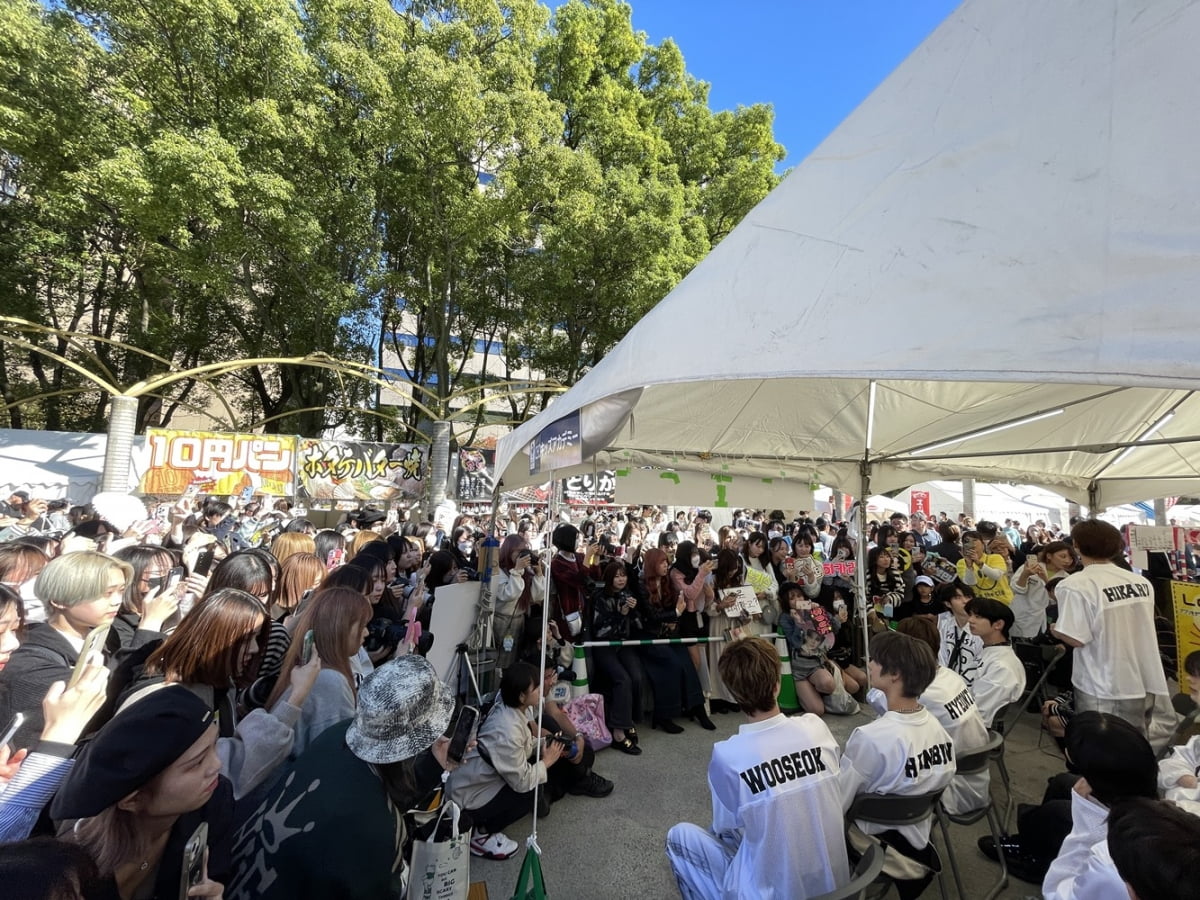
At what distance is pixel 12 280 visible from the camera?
46.2ft

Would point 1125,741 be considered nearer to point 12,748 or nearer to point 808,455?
point 12,748

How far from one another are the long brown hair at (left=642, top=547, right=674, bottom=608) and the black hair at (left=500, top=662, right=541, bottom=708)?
249 cm

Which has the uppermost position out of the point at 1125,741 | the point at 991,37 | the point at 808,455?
the point at 991,37

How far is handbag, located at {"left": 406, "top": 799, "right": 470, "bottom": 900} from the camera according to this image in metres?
1.79

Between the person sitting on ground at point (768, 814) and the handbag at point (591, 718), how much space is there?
2156mm

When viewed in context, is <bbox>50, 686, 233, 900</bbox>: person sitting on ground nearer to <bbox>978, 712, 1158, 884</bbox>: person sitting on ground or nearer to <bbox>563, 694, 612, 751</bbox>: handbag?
<bbox>978, 712, 1158, 884</bbox>: person sitting on ground

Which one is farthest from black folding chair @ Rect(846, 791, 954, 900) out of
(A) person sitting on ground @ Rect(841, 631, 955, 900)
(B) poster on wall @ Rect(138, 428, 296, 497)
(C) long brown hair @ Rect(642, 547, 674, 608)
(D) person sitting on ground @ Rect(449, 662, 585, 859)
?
(B) poster on wall @ Rect(138, 428, 296, 497)

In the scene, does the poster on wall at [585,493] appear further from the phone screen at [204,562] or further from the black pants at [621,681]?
the phone screen at [204,562]

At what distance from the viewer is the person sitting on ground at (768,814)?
185 cm

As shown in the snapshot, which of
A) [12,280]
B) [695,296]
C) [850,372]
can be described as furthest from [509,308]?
[850,372]

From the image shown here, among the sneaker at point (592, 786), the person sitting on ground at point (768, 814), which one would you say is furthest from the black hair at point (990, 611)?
the sneaker at point (592, 786)

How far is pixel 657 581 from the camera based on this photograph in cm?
552

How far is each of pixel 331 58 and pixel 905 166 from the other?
1562 centimetres

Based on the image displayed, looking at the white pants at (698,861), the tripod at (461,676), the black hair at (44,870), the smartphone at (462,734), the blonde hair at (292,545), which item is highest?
the black hair at (44,870)
